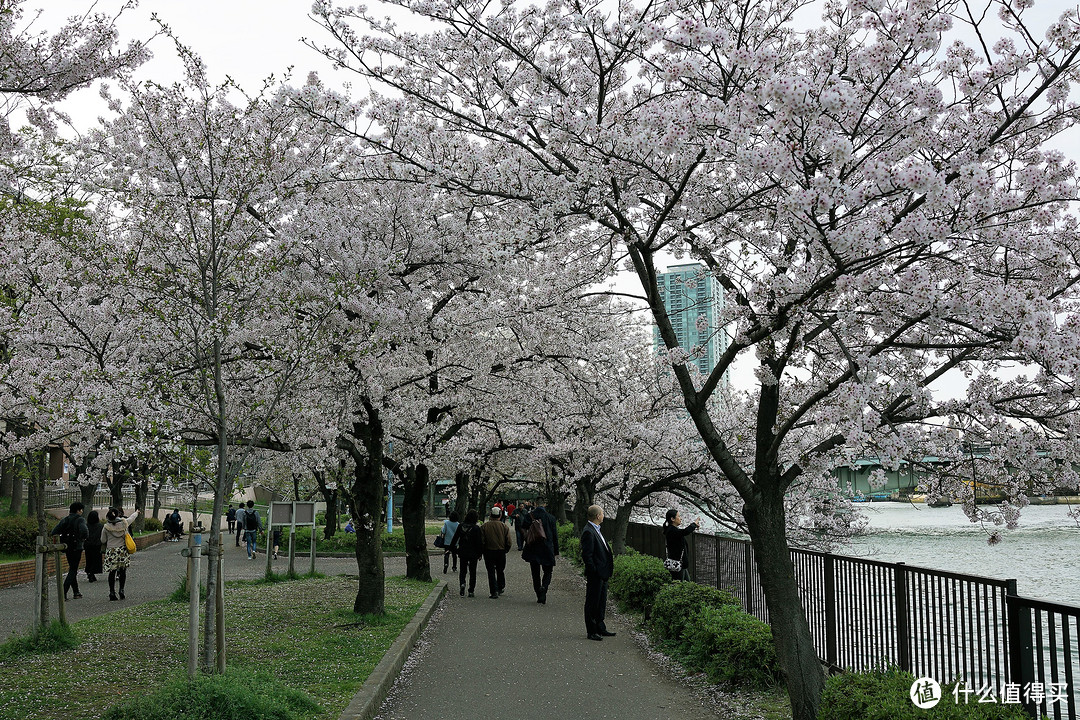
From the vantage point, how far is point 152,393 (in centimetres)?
704

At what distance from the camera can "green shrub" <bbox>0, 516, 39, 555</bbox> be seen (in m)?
18.9

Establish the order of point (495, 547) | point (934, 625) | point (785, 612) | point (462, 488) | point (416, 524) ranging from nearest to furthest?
point (934, 625)
point (785, 612)
point (495, 547)
point (416, 524)
point (462, 488)

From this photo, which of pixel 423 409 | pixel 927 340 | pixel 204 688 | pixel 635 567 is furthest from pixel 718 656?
pixel 423 409

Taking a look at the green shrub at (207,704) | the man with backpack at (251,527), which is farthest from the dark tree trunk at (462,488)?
the green shrub at (207,704)

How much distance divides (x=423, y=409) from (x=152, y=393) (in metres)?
8.34

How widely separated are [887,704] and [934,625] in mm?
1296

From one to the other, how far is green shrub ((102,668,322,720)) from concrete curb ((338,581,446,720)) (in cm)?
37

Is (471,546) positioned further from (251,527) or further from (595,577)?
(251,527)

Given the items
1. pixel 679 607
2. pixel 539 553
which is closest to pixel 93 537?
pixel 539 553

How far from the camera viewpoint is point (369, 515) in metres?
11.7

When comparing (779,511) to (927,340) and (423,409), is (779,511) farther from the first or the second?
(423,409)

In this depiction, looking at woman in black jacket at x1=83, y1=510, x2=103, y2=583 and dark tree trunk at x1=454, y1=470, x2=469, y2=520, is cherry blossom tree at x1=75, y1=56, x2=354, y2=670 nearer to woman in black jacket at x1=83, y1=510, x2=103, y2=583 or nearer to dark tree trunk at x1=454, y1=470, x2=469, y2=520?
woman in black jacket at x1=83, y1=510, x2=103, y2=583

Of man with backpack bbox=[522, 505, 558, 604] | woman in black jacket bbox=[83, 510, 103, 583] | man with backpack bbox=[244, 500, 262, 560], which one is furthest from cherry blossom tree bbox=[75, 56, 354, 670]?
man with backpack bbox=[244, 500, 262, 560]

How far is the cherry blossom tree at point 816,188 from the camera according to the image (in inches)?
180
